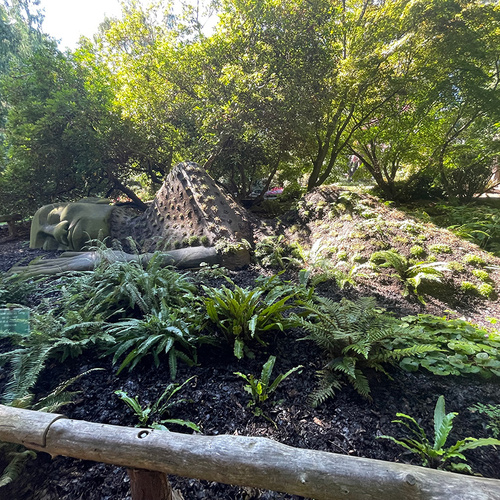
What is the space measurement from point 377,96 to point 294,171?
283 centimetres

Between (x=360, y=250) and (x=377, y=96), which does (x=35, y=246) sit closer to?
(x=360, y=250)

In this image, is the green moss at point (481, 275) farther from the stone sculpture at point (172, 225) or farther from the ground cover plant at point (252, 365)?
the stone sculpture at point (172, 225)

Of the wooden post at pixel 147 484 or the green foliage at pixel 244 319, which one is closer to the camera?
the wooden post at pixel 147 484

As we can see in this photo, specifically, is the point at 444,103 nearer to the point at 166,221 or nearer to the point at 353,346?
the point at 353,346

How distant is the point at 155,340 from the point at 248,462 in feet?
5.14

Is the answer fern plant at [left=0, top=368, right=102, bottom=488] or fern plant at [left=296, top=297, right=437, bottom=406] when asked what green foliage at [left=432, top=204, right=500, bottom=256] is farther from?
fern plant at [left=0, top=368, right=102, bottom=488]

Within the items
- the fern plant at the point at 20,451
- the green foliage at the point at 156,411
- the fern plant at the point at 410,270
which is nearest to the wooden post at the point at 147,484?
the green foliage at the point at 156,411

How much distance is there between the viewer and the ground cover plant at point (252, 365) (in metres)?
1.64

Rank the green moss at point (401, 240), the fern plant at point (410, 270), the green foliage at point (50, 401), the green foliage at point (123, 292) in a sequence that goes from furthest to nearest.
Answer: the green moss at point (401, 240), the fern plant at point (410, 270), the green foliage at point (123, 292), the green foliage at point (50, 401)

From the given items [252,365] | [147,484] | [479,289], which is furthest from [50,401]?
[479,289]

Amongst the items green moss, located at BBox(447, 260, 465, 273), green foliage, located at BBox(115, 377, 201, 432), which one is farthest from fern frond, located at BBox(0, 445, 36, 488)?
green moss, located at BBox(447, 260, 465, 273)

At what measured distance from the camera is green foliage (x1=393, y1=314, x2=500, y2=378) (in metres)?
2.02

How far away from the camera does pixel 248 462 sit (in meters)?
0.97

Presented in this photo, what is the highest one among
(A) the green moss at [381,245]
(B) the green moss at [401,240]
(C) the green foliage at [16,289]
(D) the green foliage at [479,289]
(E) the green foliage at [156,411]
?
(B) the green moss at [401,240]
